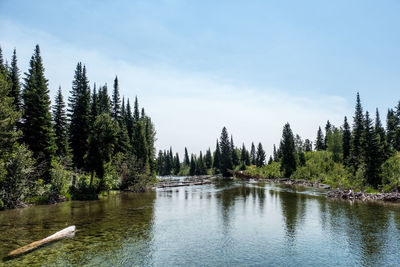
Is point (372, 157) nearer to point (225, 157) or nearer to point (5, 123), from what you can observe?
point (5, 123)

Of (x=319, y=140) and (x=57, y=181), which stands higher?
(x=319, y=140)

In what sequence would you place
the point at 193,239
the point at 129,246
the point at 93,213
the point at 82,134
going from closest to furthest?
1. the point at 129,246
2. the point at 193,239
3. the point at 93,213
4. the point at 82,134

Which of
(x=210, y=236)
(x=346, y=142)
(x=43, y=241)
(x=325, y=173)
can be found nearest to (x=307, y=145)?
(x=346, y=142)

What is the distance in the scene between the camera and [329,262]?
58.2 feet

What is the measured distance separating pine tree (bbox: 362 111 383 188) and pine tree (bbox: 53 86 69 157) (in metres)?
64.0

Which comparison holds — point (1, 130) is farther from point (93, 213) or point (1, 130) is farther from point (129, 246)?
point (129, 246)

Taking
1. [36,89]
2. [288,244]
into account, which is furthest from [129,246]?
[36,89]

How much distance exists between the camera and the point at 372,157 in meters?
54.8

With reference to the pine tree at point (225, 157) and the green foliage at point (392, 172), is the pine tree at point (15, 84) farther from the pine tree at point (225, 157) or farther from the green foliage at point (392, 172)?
the pine tree at point (225, 157)

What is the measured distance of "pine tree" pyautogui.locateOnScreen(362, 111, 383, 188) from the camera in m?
53.9

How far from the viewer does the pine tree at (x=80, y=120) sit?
64.1m

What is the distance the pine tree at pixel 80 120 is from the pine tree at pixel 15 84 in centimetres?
1352

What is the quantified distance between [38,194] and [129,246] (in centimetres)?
2965

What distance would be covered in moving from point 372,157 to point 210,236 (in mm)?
46013
